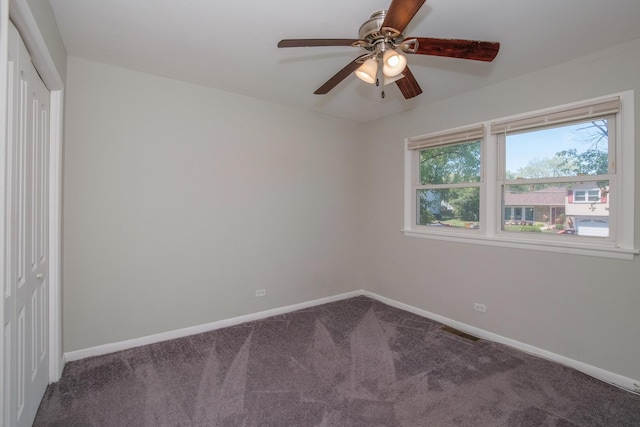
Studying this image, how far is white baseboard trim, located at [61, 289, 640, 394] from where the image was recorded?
7.55 ft

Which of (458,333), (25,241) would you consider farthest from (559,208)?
(25,241)

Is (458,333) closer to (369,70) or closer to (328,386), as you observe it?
(328,386)

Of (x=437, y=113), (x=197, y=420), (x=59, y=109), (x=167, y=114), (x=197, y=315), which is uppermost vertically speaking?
(x=437, y=113)

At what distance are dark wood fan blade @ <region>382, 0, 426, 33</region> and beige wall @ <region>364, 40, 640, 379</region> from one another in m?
1.64

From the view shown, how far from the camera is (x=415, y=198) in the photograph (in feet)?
12.5

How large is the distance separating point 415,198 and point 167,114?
113 inches

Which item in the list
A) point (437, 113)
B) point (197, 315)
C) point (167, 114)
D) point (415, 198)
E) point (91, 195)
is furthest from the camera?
point (415, 198)

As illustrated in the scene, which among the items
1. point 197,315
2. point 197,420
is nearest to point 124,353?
point 197,315

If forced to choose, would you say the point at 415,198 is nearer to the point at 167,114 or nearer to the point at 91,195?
the point at 167,114

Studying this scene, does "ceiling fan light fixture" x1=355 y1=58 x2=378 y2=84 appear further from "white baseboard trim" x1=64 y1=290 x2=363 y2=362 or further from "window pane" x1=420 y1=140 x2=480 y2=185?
"white baseboard trim" x1=64 y1=290 x2=363 y2=362

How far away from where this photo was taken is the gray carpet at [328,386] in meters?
1.90

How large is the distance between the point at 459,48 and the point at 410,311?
292cm

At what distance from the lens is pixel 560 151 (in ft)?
8.68

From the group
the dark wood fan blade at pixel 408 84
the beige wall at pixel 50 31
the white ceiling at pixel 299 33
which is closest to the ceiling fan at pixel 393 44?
the dark wood fan blade at pixel 408 84
